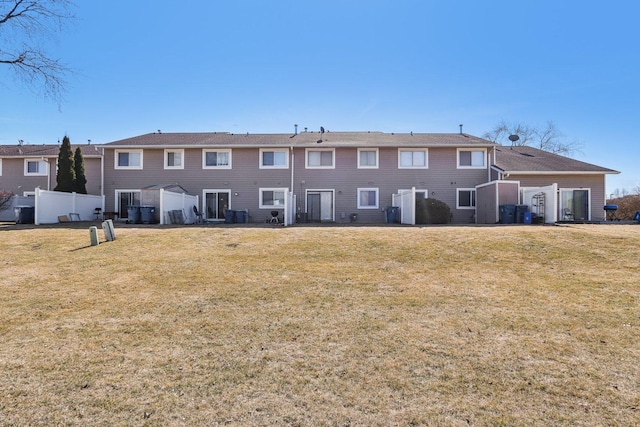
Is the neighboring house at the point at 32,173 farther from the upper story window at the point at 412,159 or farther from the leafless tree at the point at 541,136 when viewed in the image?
the leafless tree at the point at 541,136

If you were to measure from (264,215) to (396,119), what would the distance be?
12702 millimetres

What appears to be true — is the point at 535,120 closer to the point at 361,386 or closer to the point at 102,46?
the point at 102,46

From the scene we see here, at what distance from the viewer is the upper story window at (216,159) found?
19781 mm

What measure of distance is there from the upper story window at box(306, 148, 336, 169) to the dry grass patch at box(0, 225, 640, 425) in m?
12.4

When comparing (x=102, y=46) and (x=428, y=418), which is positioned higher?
(x=102, y=46)

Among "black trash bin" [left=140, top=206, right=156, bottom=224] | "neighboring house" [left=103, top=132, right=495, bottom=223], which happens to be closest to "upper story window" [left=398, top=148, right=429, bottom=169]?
"neighboring house" [left=103, top=132, right=495, bottom=223]

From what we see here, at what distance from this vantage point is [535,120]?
37.9 meters

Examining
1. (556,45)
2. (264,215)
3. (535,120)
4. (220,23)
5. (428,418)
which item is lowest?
(428,418)

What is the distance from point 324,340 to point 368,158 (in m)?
16.7

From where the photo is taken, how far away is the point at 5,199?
64.2ft

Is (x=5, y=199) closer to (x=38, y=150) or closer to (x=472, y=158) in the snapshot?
(x=38, y=150)

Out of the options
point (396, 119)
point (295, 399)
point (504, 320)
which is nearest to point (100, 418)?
point (295, 399)

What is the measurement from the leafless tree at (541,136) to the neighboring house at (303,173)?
75.7 ft

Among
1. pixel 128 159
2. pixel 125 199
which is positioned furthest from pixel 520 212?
pixel 128 159
